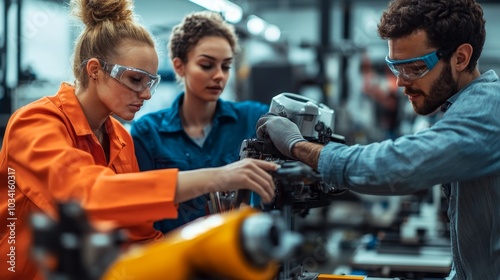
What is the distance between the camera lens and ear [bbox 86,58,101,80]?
2115mm

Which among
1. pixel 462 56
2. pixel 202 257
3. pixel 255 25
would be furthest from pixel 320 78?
pixel 202 257

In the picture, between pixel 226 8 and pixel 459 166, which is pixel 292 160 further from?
pixel 226 8

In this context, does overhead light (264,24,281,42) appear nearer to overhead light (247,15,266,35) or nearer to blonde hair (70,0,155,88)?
overhead light (247,15,266,35)

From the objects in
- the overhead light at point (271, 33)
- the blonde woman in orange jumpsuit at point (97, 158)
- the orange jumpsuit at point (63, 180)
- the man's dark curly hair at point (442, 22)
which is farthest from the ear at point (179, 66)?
the overhead light at point (271, 33)

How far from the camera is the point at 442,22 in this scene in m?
2.02

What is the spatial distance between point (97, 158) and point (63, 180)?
17.5 inches

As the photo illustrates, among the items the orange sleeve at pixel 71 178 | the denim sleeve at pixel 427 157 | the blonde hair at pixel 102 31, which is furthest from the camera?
the blonde hair at pixel 102 31

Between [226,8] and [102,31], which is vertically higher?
[226,8]

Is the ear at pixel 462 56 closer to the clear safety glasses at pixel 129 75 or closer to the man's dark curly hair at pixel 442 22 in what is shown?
the man's dark curly hair at pixel 442 22

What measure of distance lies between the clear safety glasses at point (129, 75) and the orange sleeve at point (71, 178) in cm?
22

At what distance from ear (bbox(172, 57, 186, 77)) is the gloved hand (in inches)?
43.5

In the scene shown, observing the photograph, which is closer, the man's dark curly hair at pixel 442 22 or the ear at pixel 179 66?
the man's dark curly hair at pixel 442 22

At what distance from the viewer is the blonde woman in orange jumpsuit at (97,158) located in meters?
1.66

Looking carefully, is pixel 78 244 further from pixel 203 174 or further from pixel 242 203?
pixel 242 203
